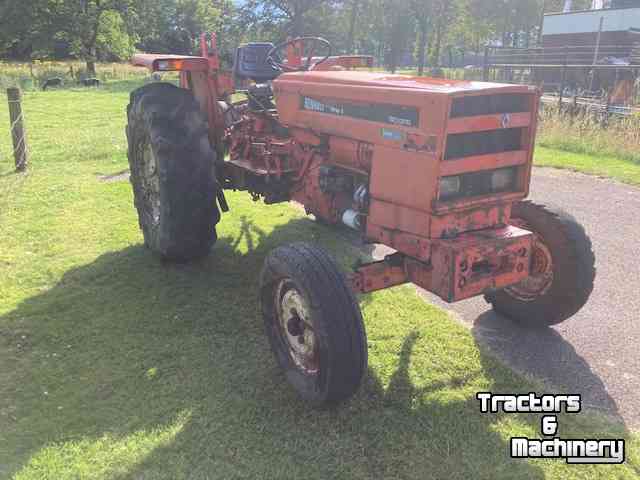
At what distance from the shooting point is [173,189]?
423 centimetres

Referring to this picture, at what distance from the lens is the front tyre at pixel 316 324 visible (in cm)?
279

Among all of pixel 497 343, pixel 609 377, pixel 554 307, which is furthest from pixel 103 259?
pixel 609 377

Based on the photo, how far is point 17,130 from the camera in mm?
8148

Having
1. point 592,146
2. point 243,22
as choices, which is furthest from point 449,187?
point 243,22

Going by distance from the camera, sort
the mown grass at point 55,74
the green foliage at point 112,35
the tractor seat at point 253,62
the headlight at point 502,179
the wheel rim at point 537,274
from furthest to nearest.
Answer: the green foliage at point 112,35 < the mown grass at point 55,74 < the tractor seat at point 253,62 < the wheel rim at point 537,274 < the headlight at point 502,179

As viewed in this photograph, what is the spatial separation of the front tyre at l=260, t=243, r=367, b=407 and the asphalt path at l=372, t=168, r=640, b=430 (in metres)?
1.26

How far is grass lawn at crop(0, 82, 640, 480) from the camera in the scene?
2705 millimetres

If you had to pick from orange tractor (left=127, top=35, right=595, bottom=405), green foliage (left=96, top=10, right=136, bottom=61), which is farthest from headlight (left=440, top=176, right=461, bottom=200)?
green foliage (left=96, top=10, right=136, bottom=61)

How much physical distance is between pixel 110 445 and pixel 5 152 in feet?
25.7

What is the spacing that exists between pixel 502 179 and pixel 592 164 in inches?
250

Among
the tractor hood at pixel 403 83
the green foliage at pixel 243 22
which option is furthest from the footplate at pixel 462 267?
the green foliage at pixel 243 22

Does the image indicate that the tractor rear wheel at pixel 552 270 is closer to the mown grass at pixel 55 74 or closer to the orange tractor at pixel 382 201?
the orange tractor at pixel 382 201

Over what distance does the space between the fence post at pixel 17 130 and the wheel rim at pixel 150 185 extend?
13.7ft

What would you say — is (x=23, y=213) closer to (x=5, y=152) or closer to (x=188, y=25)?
(x=5, y=152)
